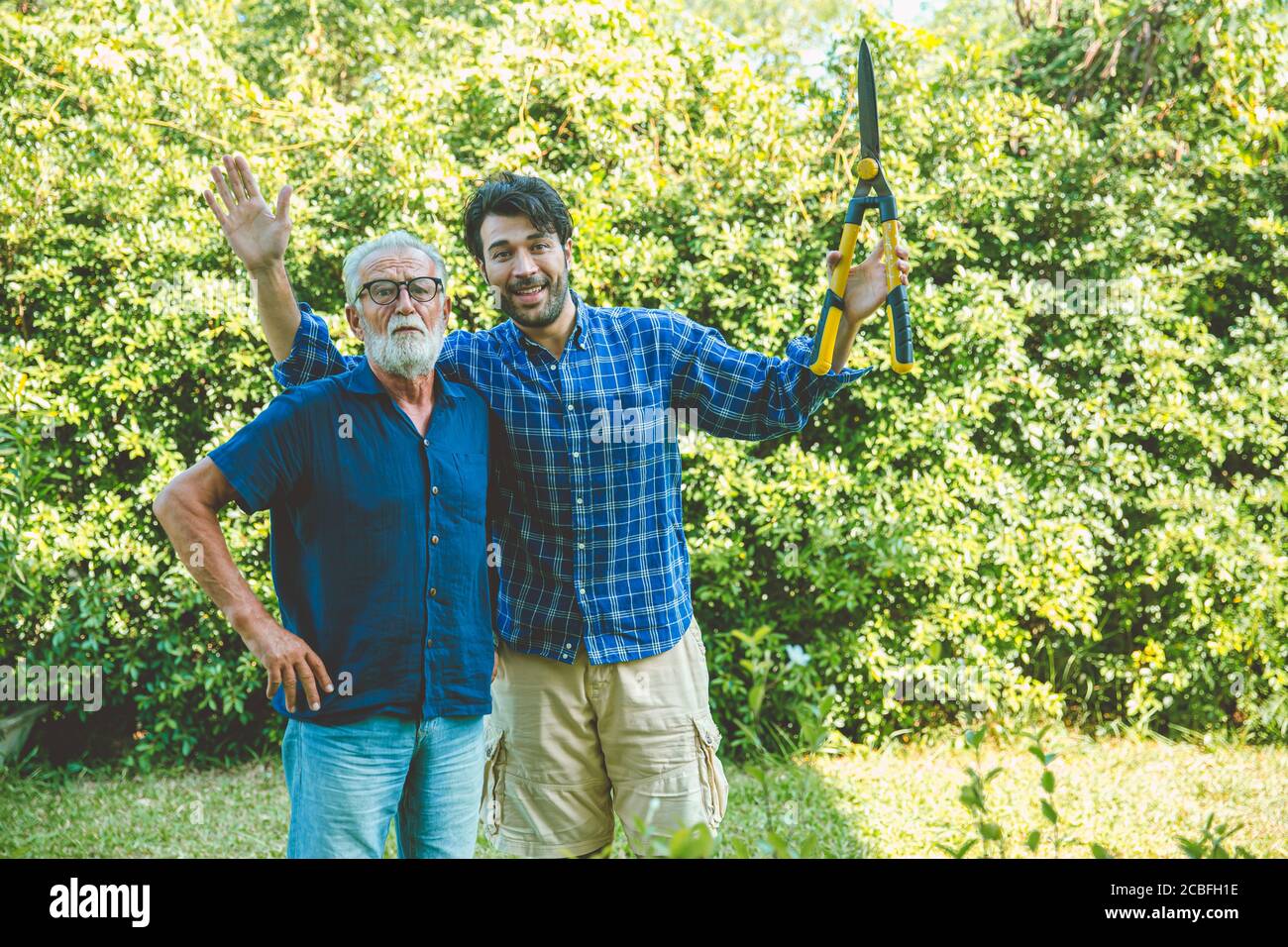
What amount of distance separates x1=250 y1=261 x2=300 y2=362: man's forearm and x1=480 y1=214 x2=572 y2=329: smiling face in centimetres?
46

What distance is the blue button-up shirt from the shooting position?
2.05m

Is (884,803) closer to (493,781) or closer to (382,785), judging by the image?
(493,781)

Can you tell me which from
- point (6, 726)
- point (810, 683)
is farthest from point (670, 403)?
point (6, 726)

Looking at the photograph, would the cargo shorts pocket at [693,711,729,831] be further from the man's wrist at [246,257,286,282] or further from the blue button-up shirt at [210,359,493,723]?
the man's wrist at [246,257,286,282]

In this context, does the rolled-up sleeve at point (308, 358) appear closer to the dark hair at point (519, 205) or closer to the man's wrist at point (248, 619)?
the dark hair at point (519, 205)

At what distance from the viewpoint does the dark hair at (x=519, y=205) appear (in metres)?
2.43

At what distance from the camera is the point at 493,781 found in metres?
2.64

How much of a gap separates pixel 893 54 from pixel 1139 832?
3.38m

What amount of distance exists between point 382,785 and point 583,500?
76cm

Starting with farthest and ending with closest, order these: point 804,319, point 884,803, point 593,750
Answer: point 804,319, point 884,803, point 593,750

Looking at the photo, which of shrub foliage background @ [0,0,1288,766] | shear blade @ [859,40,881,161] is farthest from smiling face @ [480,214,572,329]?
shrub foliage background @ [0,0,1288,766]

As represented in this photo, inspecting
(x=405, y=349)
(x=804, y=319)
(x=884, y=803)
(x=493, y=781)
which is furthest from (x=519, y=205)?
(x=884, y=803)

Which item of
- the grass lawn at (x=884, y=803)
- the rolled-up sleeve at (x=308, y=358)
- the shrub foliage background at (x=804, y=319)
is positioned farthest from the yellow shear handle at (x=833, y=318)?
the shrub foliage background at (x=804, y=319)
